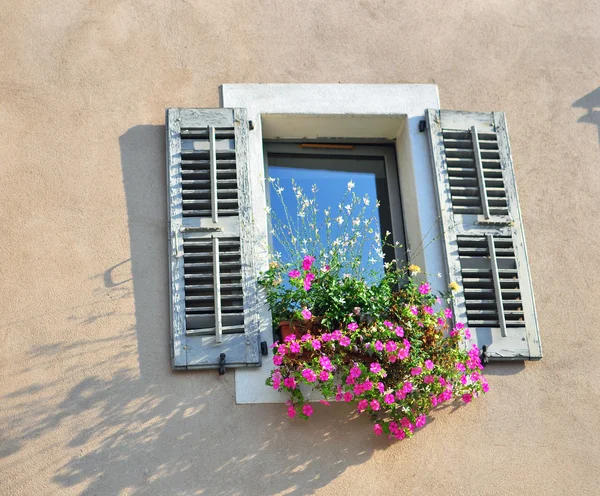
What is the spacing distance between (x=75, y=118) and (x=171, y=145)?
0.59 m

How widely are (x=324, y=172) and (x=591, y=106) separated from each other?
164cm

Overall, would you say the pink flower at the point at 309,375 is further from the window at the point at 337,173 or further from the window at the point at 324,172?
the window at the point at 337,173

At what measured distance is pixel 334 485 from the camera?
4.45m

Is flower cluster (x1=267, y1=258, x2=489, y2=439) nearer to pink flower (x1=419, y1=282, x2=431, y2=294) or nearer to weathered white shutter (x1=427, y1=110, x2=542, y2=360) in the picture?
pink flower (x1=419, y1=282, x2=431, y2=294)

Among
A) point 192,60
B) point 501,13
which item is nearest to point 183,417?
point 192,60

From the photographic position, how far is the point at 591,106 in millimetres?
5559

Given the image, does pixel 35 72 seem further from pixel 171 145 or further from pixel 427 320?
pixel 427 320

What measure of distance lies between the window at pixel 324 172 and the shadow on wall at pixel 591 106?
0.58 m

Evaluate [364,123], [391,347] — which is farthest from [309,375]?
[364,123]

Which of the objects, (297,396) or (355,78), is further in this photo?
(355,78)

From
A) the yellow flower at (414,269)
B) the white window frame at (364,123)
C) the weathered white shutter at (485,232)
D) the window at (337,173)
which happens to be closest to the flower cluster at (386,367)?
the yellow flower at (414,269)

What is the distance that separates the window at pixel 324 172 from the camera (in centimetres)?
470

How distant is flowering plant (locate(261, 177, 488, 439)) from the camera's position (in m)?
4.43

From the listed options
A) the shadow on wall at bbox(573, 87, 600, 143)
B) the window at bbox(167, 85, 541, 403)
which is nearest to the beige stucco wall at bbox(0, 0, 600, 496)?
the shadow on wall at bbox(573, 87, 600, 143)
